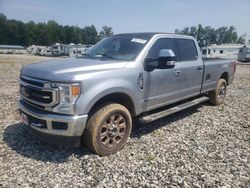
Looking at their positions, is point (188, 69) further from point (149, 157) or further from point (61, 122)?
point (61, 122)

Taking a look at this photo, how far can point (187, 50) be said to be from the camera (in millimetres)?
5875

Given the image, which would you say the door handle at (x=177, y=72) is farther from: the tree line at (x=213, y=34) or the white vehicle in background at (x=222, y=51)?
the tree line at (x=213, y=34)

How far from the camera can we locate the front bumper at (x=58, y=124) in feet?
11.6

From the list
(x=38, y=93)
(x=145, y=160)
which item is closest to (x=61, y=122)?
(x=38, y=93)

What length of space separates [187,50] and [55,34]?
371ft

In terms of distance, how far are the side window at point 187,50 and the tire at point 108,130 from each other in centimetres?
218

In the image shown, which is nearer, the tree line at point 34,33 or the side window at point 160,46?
the side window at point 160,46

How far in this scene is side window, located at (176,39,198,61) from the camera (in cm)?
563

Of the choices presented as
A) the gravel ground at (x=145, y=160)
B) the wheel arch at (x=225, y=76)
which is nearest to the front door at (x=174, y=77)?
the gravel ground at (x=145, y=160)

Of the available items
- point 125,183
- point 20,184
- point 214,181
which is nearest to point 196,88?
point 214,181

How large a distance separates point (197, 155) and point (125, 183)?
1.47 meters

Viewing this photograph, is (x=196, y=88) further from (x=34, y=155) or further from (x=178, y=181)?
(x=34, y=155)

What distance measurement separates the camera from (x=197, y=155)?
4211 millimetres

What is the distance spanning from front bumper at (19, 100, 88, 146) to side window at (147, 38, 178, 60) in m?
1.86
